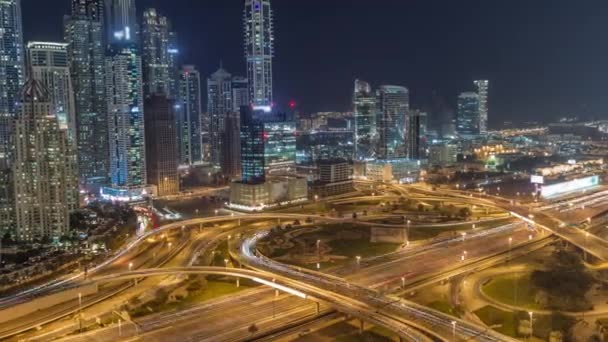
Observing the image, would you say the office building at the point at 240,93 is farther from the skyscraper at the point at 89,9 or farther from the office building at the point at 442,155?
the office building at the point at 442,155

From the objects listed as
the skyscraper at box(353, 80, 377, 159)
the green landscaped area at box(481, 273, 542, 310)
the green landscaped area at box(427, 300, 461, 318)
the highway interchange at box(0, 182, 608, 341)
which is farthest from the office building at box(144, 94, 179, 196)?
the green landscaped area at box(427, 300, 461, 318)

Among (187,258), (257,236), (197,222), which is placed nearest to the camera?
(187,258)

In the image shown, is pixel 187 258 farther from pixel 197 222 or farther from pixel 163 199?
pixel 163 199

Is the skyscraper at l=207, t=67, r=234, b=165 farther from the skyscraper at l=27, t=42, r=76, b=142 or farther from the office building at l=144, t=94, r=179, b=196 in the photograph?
the skyscraper at l=27, t=42, r=76, b=142

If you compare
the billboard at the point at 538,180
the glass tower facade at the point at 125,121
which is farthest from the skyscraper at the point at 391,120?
the glass tower facade at the point at 125,121

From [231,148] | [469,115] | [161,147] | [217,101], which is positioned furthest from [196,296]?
[469,115]

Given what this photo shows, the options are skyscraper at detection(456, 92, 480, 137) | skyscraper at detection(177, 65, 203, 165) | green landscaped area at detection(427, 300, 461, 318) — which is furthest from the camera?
skyscraper at detection(456, 92, 480, 137)

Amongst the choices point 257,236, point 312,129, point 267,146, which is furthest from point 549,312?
point 312,129
